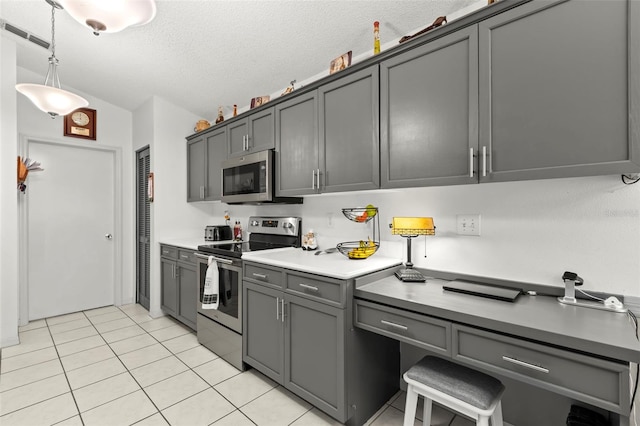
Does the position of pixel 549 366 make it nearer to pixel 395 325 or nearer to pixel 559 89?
pixel 395 325

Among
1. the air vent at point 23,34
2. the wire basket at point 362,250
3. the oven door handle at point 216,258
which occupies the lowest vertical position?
the oven door handle at point 216,258

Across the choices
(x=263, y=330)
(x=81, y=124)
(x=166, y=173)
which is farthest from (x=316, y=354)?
(x=81, y=124)

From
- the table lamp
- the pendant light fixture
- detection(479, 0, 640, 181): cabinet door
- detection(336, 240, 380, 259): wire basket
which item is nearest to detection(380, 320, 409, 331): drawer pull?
the table lamp

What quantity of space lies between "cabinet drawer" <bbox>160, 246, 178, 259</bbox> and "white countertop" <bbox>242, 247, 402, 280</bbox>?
1442mm

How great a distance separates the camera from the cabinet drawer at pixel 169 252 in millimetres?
3312

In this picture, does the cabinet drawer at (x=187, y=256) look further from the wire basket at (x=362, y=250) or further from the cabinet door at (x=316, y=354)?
the wire basket at (x=362, y=250)

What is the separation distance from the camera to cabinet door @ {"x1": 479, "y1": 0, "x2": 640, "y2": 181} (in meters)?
1.13

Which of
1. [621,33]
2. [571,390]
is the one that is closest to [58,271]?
[571,390]

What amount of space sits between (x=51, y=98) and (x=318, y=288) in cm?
227

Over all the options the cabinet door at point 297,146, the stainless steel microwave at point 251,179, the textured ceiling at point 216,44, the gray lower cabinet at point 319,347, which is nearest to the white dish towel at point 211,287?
the gray lower cabinet at point 319,347

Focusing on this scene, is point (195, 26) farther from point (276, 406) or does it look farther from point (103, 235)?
point (103, 235)

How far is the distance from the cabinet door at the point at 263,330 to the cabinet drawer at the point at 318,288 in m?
0.16

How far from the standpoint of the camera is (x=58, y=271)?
3676 millimetres

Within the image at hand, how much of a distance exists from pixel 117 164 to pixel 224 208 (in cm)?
164
